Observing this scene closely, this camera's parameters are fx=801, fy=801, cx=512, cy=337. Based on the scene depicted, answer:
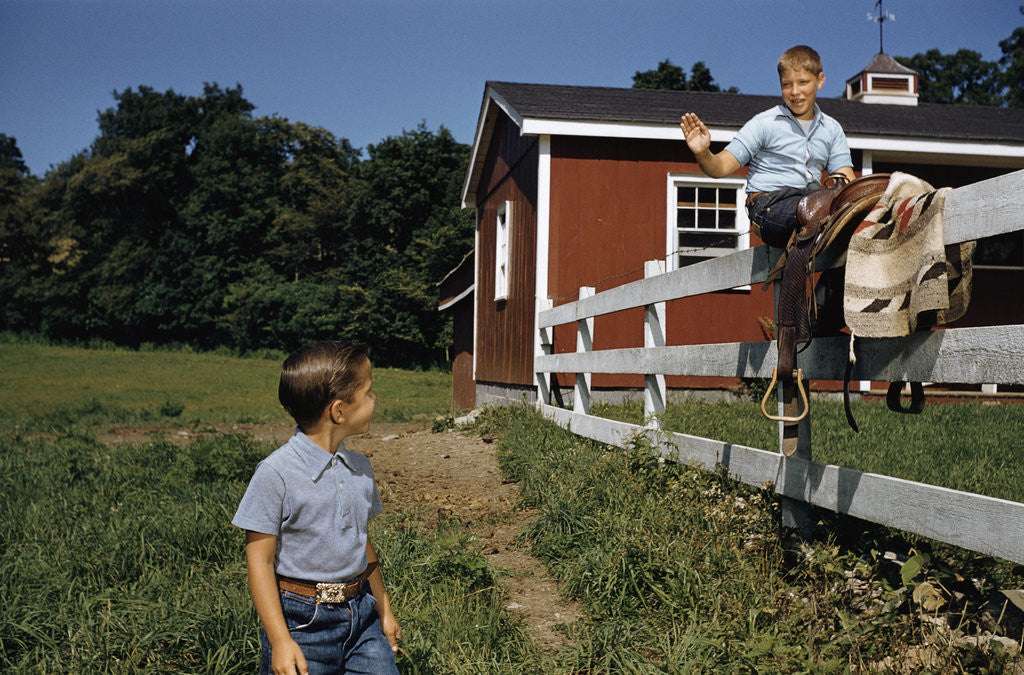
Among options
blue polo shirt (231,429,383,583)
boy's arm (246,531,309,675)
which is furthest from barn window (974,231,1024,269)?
boy's arm (246,531,309,675)

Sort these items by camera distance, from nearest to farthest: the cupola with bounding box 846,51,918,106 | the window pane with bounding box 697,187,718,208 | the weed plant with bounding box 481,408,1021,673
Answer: the weed plant with bounding box 481,408,1021,673, the window pane with bounding box 697,187,718,208, the cupola with bounding box 846,51,918,106

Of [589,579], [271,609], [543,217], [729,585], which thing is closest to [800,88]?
[729,585]

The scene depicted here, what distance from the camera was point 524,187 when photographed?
479 inches

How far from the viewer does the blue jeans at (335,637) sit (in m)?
2.22

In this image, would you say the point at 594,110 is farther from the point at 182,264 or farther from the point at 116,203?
the point at 116,203

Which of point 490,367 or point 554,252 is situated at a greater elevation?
point 554,252

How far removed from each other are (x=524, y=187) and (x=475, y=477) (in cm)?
626

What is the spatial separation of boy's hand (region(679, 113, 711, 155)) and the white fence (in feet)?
2.29

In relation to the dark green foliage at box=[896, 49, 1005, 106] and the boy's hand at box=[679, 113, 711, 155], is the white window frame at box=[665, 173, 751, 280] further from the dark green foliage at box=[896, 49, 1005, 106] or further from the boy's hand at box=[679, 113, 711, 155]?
the dark green foliage at box=[896, 49, 1005, 106]

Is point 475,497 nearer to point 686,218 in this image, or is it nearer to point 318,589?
point 318,589

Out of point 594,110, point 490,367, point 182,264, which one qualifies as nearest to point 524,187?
point 594,110

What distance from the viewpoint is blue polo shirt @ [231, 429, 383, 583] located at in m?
2.18

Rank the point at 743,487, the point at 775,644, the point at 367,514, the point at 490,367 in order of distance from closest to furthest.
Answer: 1. the point at 367,514
2. the point at 775,644
3. the point at 743,487
4. the point at 490,367

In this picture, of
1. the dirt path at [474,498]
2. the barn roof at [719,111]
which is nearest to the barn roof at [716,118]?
the barn roof at [719,111]
